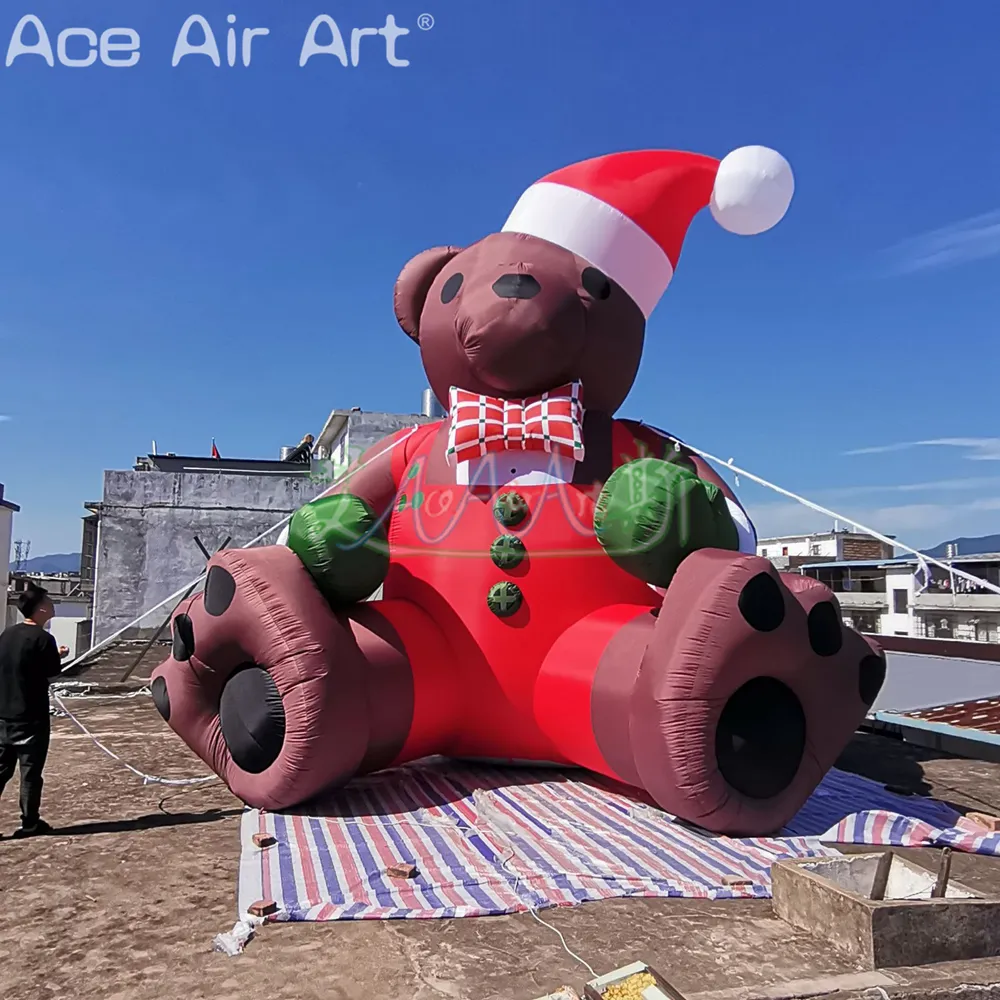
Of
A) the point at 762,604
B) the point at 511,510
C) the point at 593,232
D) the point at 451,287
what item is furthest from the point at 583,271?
the point at 762,604

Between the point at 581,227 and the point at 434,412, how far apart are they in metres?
9.35

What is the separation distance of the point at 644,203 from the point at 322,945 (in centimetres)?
459

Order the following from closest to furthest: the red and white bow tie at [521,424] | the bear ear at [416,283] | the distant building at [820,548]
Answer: the red and white bow tie at [521,424] → the bear ear at [416,283] → the distant building at [820,548]

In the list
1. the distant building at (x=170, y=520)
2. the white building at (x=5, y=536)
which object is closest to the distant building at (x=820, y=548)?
the distant building at (x=170, y=520)

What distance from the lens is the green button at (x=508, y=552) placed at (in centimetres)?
529

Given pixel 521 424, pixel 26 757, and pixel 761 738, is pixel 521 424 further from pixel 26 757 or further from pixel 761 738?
pixel 26 757

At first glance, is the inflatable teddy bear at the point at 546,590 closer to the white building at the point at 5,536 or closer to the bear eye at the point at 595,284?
the bear eye at the point at 595,284

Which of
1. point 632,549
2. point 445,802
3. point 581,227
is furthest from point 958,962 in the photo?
point 581,227

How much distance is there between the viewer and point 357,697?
4.82m

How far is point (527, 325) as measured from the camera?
5.24 m

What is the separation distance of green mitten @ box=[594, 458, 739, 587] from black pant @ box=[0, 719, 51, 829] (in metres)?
3.23

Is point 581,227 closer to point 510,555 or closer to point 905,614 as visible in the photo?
point 510,555

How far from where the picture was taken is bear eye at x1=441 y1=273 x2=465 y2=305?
5676 mm

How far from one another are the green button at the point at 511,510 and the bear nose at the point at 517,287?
1.19 m
